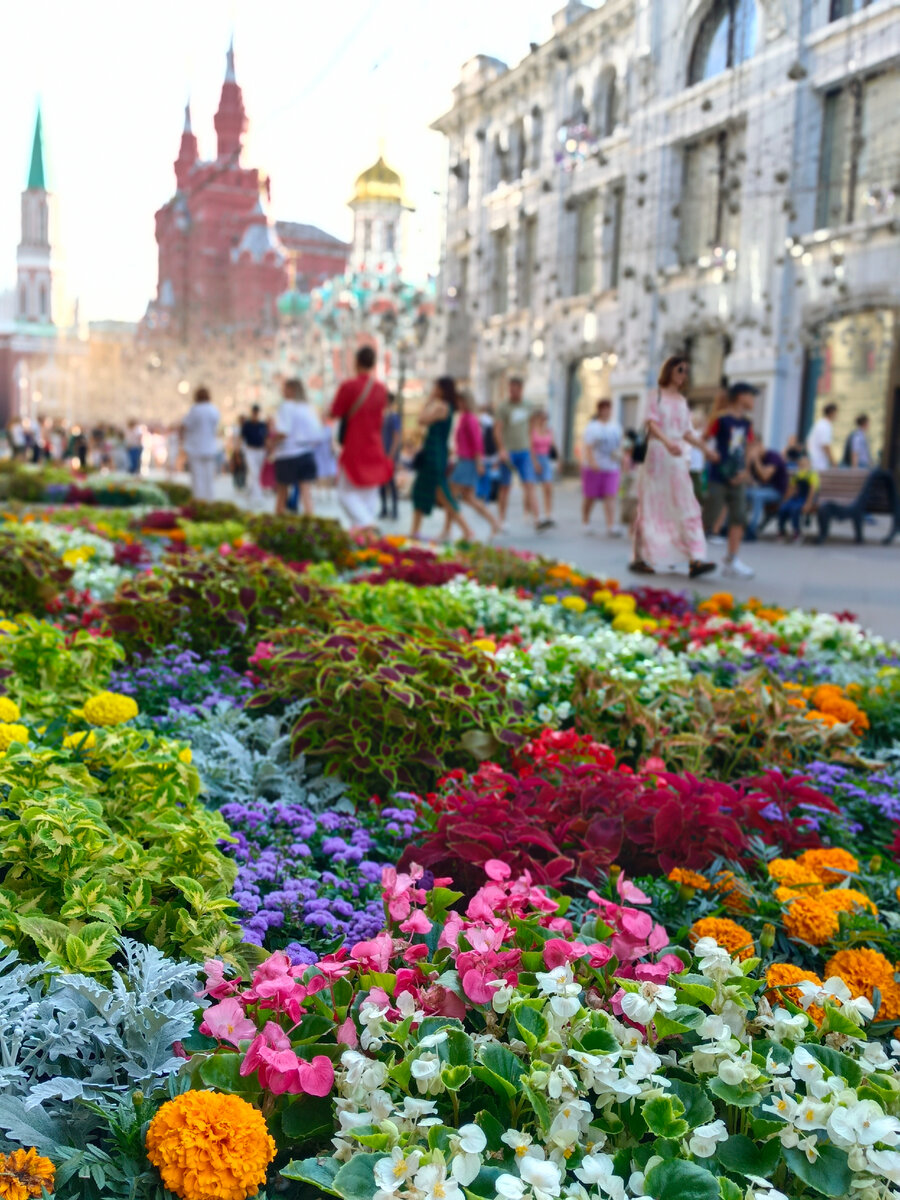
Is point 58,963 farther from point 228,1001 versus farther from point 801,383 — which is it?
point 801,383

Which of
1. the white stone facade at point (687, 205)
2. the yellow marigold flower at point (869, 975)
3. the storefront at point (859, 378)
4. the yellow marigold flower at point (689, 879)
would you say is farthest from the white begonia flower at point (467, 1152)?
the storefront at point (859, 378)

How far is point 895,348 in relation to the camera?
16172 mm

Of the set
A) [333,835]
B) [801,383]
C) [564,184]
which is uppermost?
[564,184]

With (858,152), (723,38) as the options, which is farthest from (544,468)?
(723,38)

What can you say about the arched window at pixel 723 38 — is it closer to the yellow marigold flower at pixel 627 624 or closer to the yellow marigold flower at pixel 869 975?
the yellow marigold flower at pixel 869 975

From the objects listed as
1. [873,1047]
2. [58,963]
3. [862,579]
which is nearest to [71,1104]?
[58,963]

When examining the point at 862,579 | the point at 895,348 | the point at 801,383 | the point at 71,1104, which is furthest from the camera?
the point at 801,383

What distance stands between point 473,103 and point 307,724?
27.1ft

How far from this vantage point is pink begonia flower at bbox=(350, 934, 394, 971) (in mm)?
1499

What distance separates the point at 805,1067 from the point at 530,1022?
33 cm

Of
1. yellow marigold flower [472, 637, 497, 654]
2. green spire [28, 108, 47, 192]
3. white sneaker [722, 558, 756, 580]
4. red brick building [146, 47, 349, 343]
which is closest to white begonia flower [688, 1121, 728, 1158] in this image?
yellow marigold flower [472, 637, 497, 654]

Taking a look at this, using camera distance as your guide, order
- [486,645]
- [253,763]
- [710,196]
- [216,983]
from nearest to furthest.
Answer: [216,983], [253,763], [486,645], [710,196]

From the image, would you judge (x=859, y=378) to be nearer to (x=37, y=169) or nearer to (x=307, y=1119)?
(x=307, y=1119)

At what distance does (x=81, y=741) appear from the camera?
2.25 m
